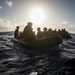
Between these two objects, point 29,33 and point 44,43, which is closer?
point 44,43

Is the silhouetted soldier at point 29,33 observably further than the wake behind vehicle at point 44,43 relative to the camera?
Yes

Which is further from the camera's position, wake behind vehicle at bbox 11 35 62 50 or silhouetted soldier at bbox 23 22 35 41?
silhouetted soldier at bbox 23 22 35 41

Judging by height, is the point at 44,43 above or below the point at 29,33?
below

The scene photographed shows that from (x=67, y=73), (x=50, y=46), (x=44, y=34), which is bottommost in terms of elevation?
(x=67, y=73)

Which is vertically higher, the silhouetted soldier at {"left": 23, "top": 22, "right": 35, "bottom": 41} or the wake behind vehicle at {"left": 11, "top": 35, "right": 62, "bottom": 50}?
the silhouetted soldier at {"left": 23, "top": 22, "right": 35, "bottom": 41}

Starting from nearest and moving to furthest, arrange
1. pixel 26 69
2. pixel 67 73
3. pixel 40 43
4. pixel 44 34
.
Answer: pixel 67 73 → pixel 26 69 → pixel 40 43 → pixel 44 34

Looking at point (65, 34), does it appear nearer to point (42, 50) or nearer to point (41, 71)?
point (42, 50)

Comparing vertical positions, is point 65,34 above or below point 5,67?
above

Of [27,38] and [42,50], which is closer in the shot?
[42,50]

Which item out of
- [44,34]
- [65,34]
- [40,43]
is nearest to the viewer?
[40,43]

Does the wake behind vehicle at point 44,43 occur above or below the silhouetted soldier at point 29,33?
below

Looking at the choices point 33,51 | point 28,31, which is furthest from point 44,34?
point 33,51

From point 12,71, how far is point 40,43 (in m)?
7.62

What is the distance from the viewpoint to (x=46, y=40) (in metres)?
17.7
